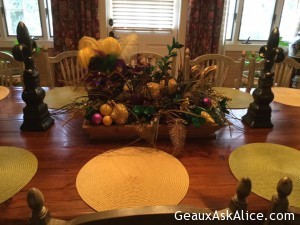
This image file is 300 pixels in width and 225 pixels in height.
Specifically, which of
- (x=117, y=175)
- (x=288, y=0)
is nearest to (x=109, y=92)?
(x=117, y=175)

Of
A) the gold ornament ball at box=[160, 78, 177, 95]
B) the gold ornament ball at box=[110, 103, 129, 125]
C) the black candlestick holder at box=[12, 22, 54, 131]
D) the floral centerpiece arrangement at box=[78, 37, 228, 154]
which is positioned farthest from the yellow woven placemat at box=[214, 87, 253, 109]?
the black candlestick holder at box=[12, 22, 54, 131]

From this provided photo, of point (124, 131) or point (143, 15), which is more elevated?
point (143, 15)

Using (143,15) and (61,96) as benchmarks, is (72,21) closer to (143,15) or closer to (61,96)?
(143,15)

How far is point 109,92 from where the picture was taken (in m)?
1.06

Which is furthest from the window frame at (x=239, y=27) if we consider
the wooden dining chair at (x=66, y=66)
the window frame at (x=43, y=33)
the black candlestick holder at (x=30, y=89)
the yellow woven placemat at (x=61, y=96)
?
the black candlestick holder at (x=30, y=89)

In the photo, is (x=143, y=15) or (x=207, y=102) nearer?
(x=207, y=102)

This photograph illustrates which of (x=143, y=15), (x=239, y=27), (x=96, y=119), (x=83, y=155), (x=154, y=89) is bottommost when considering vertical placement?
(x=83, y=155)

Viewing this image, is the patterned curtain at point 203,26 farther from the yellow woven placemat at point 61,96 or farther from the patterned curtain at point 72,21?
the yellow woven placemat at point 61,96

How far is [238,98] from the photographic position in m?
1.51

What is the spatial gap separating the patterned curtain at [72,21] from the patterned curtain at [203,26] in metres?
1.05

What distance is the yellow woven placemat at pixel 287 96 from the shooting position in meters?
1.50

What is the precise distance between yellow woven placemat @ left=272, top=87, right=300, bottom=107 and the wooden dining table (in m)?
0.14

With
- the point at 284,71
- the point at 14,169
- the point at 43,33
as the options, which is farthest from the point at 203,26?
the point at 14,169

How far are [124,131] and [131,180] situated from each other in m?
0.26
